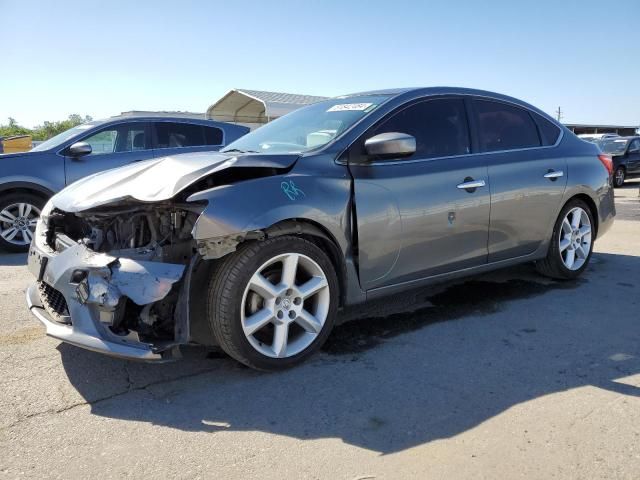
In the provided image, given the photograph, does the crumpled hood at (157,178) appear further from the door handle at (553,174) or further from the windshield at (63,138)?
the windshield at (63,138)

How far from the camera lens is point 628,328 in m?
3.84

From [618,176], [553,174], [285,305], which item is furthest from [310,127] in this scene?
[618,176]

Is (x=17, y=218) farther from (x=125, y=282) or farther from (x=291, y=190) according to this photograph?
(x=291, y=190)

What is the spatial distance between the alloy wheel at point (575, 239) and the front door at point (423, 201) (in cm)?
119

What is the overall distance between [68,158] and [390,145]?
5211 millimetres

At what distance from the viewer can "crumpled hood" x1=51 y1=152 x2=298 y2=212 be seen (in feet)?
9.55

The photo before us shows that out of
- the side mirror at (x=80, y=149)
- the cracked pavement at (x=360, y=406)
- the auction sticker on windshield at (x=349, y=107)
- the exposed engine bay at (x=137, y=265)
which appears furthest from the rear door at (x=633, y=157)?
the exposed engine bay at (x=137, y=265)

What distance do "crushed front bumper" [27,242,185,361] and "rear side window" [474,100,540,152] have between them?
273 centimetres

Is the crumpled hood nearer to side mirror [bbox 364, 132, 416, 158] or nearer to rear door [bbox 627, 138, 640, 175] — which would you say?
side mirror [bbox 364, 132, 416, 158]

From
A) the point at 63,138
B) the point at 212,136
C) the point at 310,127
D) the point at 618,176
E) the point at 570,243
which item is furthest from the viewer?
the point at 618,176

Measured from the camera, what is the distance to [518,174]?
14.2 feet

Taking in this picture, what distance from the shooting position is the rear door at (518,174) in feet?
13.8

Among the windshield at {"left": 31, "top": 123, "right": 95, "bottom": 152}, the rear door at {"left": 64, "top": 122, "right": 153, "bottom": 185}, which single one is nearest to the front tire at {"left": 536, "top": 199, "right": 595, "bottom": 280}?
the rear door at {"left": 64, "top": 122, "right": 153, "bottom": 185}

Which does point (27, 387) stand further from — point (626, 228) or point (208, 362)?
point (626, 228)
